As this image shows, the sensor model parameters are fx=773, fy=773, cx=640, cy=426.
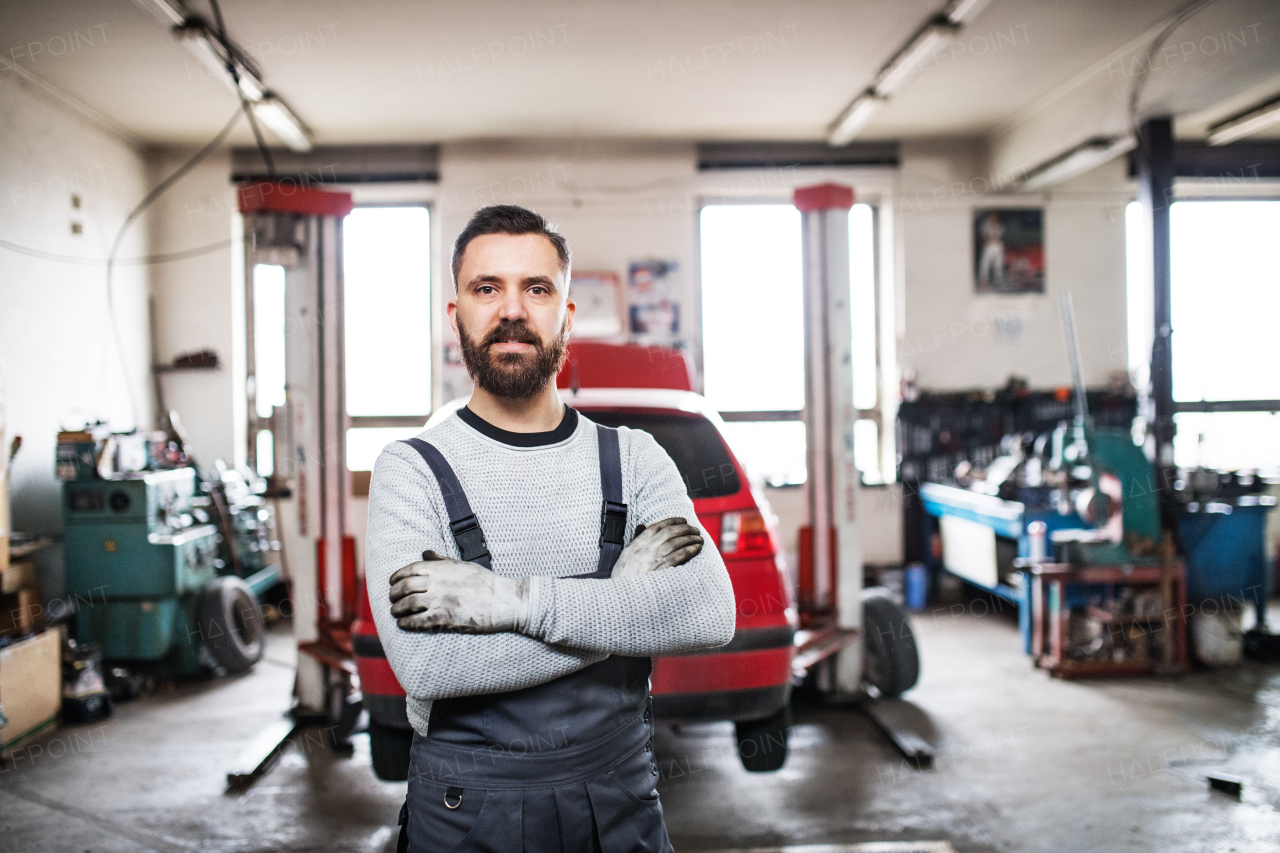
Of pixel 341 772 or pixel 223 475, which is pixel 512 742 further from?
pixel 223 475

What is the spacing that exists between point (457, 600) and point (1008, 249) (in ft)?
22.4

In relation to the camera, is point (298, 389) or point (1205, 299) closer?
point (298, 389)

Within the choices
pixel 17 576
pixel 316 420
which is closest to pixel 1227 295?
Answer: pixel 316 420

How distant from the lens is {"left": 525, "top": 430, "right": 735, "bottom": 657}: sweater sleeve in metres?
1.16

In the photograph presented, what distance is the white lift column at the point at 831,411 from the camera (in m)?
3.73

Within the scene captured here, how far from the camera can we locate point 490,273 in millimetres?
1327

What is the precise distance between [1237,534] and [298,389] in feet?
17.7

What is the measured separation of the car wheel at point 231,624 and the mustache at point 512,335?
3882 millimetres

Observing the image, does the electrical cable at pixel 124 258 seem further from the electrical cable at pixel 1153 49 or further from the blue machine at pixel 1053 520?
the electrical cable at pixel 1153 49

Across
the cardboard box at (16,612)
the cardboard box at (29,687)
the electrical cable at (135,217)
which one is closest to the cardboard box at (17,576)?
the cardboard box at (16,612)

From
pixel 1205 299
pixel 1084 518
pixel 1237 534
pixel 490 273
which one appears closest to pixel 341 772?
pixel 490 273

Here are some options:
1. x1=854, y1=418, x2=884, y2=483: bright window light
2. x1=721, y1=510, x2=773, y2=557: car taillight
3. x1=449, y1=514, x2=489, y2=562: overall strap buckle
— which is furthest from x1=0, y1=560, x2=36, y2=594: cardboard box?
x1=854, y1=418, x2=884, y2=483: bright window light

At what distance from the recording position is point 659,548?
4.18 feet

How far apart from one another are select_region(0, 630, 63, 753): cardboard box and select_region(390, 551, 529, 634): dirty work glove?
3311 millimetres
